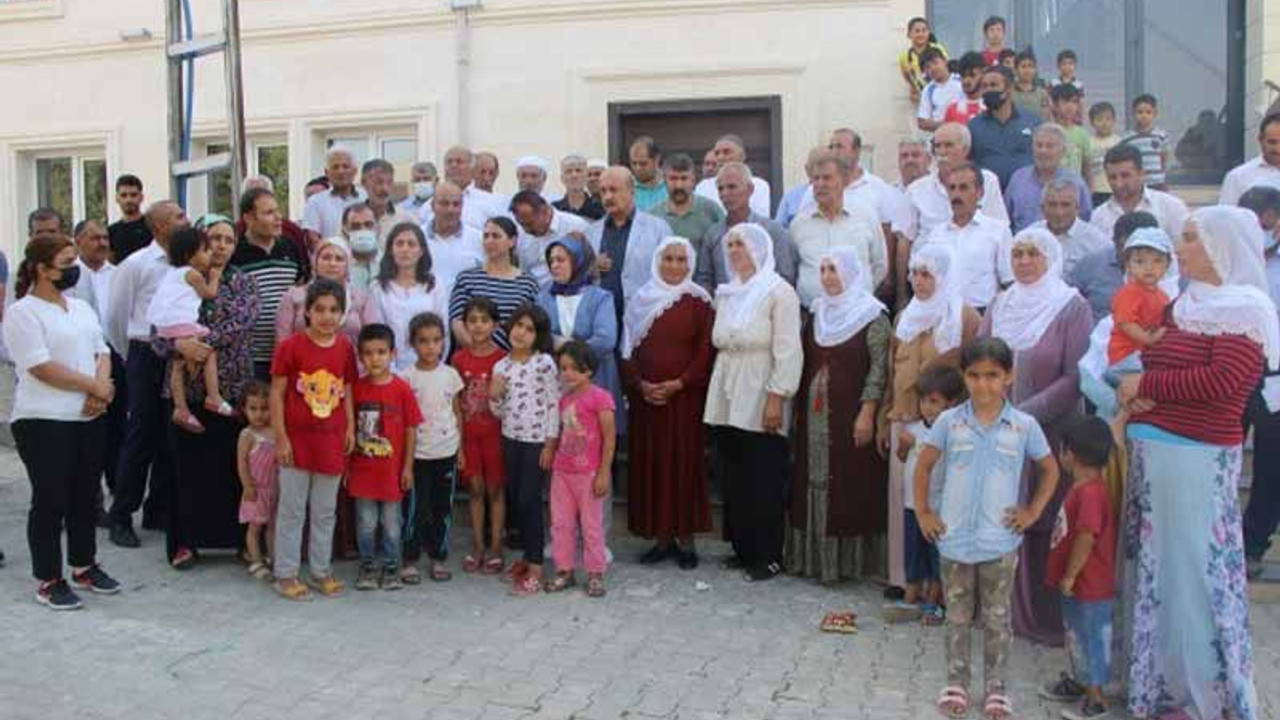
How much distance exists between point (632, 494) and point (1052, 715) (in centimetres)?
255

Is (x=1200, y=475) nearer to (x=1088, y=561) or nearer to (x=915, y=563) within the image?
(x=1088, y=561)

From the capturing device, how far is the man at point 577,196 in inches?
317

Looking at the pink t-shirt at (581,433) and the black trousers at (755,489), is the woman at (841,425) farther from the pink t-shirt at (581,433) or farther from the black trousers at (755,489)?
the pink t-shirt at (581,433)

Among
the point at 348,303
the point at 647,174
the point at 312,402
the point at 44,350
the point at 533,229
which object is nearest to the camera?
the point at 44,350

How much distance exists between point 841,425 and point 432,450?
2.01m

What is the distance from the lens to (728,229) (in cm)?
675

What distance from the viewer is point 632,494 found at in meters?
6.60

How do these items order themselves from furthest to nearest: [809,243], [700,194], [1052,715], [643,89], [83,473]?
[643,89], [700,194], [809,243], [83,473], [1052,715]

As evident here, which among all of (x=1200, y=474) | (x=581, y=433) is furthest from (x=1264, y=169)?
(x=581, y=433)

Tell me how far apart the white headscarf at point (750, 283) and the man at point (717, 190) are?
0.88m

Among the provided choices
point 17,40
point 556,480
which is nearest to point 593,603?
point 556,480

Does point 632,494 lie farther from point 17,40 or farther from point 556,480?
point 17,40

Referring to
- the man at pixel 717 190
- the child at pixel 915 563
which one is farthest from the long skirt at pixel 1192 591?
the man at pixel 717 190

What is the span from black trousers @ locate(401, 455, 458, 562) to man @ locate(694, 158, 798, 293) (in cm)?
165
